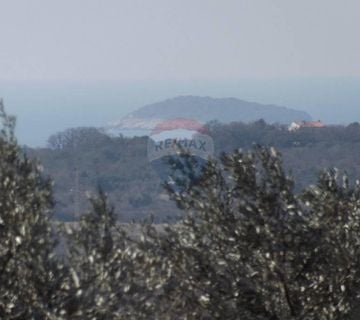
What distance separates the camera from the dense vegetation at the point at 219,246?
6.07m

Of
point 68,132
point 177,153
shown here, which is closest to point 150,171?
point 68,132

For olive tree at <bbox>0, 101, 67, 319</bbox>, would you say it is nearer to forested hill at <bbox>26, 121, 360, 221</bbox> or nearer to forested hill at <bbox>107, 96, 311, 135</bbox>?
forested hill at <bbox>26, 121, 360, 221</bbox>

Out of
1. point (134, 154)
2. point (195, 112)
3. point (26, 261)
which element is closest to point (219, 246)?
point (26, 261)

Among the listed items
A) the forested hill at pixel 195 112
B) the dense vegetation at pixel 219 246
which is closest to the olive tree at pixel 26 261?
the dense vegetation at pixel 219 246

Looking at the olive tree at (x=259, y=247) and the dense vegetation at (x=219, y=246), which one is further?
the olive tree at (x=259, y=247)

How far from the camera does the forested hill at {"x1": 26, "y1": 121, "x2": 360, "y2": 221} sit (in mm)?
58219

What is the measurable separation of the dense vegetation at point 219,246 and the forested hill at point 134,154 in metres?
44.7

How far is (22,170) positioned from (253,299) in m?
2.31

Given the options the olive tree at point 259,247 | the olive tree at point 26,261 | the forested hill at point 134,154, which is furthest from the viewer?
the forested hill at point 134,154

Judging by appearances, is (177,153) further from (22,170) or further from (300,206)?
(22,170)

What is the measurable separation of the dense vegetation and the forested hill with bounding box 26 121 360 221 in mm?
44683

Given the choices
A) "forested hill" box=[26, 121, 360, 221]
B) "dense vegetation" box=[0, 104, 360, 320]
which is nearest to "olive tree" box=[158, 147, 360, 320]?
"dense vegetation" box=[0, 104, 360, 320]

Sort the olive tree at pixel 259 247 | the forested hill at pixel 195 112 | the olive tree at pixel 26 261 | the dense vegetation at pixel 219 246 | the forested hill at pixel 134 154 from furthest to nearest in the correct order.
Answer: the forested hill at pixel 195 112, the forested hill at pixel 134 154, the olive tree at pixel 259 247, the dense vegetation at pixel 219 246, the olive tree at pixel 26 261

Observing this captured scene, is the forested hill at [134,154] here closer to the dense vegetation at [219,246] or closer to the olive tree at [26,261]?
the dense vegetation at [219,246]
